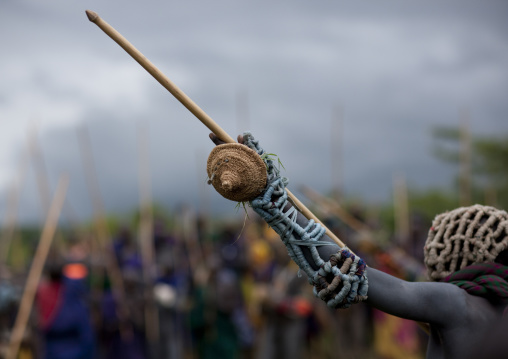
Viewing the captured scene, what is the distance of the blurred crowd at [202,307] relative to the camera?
8.02 metres

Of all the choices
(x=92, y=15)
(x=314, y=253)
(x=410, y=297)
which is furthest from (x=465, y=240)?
(x=92, y=15)

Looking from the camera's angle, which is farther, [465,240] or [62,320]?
[62,320]

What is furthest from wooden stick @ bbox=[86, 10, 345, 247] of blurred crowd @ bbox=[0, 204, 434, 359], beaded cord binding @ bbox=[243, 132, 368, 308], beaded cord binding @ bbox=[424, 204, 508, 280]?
blurred crowd @ bbox=[0, 204, 434, 359]

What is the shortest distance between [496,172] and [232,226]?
12969 millimetres

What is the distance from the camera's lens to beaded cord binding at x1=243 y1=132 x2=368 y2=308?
223 centimetres

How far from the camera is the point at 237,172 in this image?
7.21 ft

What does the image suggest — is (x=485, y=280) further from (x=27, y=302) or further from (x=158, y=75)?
(x=27, y=302)

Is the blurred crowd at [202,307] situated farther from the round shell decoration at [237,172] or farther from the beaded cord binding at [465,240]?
the round shell decoration at [237,172]

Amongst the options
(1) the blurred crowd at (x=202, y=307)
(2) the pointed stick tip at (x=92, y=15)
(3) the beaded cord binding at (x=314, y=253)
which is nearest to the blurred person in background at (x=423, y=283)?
(3) the beaded cord binding at (x=314, y=253)

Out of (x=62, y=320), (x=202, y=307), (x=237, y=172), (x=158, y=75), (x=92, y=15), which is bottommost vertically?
(x=202, y=307)

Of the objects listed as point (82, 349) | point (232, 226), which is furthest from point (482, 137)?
point (82, 349)

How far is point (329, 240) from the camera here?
2.33 m

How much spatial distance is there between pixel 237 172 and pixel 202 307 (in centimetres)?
815

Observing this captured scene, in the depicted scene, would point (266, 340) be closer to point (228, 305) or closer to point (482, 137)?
point (228, 305)
